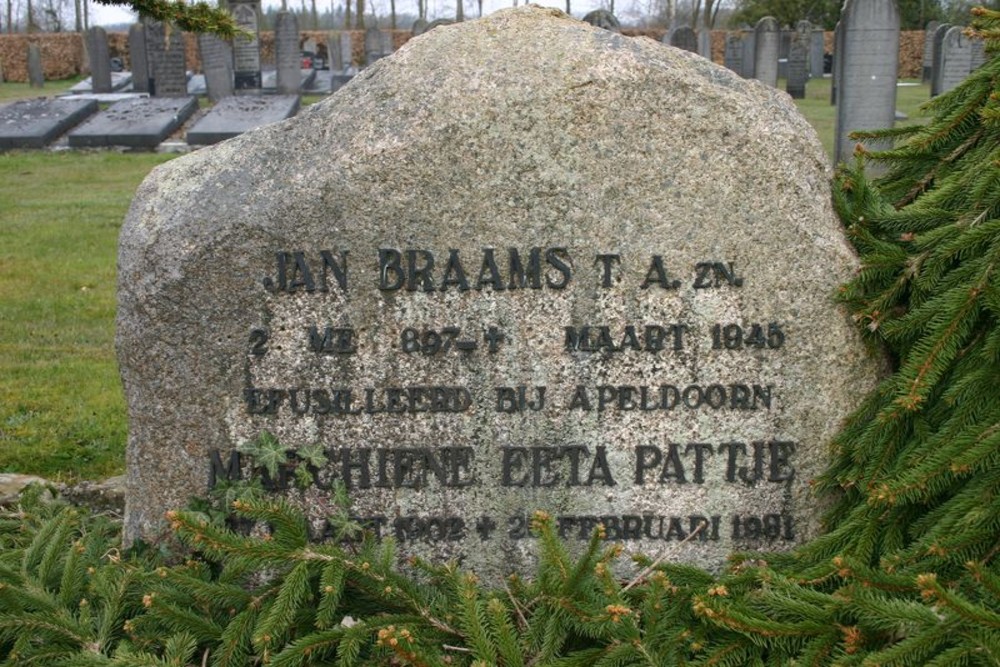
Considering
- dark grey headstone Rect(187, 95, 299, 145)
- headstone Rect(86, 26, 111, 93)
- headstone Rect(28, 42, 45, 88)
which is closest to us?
dark grey headstone Rect(187, 95, 299, 145)

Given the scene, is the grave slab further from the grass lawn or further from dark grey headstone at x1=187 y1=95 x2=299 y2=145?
the grass lawn

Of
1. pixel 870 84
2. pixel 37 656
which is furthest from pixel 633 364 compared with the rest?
pixel 870 84

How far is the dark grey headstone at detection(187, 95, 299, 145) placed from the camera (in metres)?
13.2

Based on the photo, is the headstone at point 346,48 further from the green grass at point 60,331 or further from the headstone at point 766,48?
→ the green grass at point 60,331

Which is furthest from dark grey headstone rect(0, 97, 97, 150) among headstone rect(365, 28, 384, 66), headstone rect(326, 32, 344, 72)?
headstone rect(326, 32, 344, 72)

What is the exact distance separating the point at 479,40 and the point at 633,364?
1.01 meters

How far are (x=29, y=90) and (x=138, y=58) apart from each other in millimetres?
7206

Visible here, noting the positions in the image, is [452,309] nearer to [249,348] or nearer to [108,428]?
[249,348]

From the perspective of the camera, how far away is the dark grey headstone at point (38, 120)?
14.0 m

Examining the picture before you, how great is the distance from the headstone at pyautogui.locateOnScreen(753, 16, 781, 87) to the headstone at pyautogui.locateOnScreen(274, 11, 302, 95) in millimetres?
7344

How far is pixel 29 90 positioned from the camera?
83.4 ft

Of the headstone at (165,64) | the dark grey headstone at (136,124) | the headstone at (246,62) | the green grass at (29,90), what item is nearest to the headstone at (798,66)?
the headstone at (246,62)

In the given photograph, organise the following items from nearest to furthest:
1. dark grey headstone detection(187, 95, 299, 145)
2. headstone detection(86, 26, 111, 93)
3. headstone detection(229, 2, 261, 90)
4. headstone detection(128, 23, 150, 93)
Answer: dark grey headstone detection(187, 95, 299, 145), headstone detection(229, 2, 261, 90), headstone detection(128, 23, 150, 93), headstone detection(86, 26, 111, 93)

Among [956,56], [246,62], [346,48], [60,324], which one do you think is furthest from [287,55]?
[60,324]
